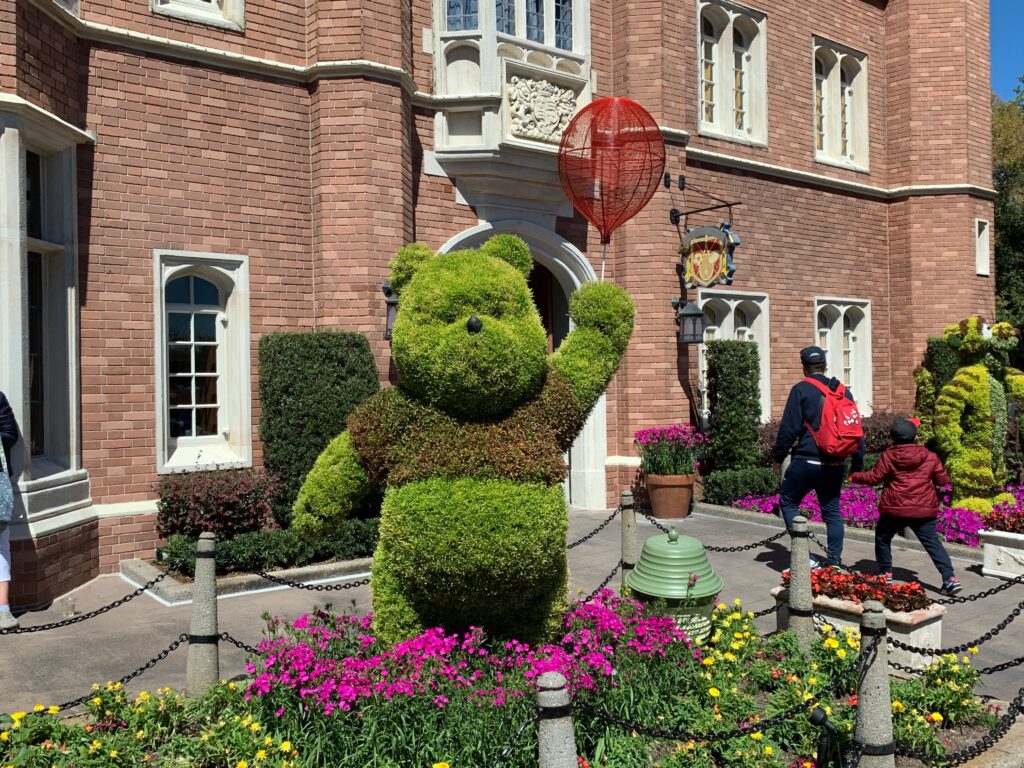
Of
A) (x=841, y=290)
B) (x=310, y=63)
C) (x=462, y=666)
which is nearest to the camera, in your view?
(x=462, y=666)

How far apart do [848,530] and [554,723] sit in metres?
7.67

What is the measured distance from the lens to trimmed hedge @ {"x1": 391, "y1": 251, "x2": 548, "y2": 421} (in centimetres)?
394

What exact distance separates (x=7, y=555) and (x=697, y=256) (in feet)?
29.0

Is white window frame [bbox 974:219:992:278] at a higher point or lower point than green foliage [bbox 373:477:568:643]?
higher

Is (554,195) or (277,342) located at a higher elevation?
(554,195)

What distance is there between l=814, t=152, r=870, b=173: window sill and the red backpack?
8468 mm

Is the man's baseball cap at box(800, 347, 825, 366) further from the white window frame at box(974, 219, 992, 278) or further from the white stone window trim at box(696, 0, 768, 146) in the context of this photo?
the white window frame at box(974, 219, 992, 278)

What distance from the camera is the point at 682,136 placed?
11.5 metres

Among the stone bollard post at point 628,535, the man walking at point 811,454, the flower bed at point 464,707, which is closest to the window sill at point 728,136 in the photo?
the man walking at point 811,454

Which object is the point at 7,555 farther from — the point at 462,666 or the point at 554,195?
the point at 554,195

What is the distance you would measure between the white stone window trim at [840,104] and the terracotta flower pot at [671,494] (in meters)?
7.12

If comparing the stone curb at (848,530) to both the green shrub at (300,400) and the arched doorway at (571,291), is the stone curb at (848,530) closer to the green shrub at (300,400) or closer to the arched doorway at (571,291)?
the arched doorway at (571,291)

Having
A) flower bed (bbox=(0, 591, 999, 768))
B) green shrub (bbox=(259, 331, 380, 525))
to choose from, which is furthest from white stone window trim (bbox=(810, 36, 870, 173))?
flower bed (bbox=(0, 591, 999, 768))

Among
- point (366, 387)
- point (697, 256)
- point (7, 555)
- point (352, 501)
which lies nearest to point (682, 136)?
point (697, 256)
